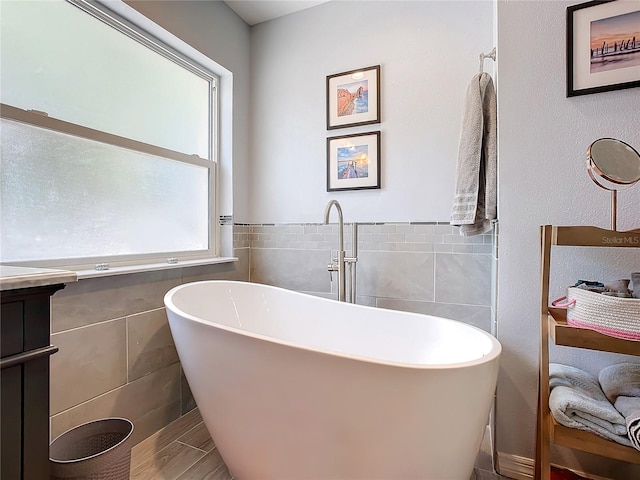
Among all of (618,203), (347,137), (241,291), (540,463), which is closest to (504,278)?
(618,203)

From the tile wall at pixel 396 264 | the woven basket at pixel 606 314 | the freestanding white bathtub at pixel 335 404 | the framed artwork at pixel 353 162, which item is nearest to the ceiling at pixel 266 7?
the framed artwork at pixel 353 162

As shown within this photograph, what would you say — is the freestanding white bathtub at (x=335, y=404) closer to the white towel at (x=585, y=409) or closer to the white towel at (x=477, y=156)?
the white towel at (x=585, y=409)

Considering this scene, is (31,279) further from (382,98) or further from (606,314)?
(382,98)

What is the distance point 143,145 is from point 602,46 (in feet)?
6.88

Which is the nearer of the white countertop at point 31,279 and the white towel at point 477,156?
the white countertop at point 31,279

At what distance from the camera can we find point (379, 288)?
2.02m

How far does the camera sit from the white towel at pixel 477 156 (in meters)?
1.52

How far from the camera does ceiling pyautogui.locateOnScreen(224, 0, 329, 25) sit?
2.17m

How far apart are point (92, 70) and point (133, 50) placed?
0.96 feet

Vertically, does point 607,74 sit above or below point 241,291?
above

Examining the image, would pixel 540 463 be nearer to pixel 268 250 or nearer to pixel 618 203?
pixel 618 203

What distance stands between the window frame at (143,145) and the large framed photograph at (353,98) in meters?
0.82

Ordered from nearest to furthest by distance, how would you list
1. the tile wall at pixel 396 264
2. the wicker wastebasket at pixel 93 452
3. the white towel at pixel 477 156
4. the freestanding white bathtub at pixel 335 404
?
the freestanding white bathtub at pixel 335 404 → the wicker wastebasket at pixel 93 452 → the white towel at pixel 477 156 → the tile wall at pixel 396 264

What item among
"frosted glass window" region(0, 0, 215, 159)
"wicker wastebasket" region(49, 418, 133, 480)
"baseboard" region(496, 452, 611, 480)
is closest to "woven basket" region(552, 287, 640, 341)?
"baseboard" region(496, 452, 611, 480)
